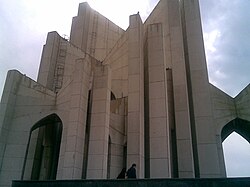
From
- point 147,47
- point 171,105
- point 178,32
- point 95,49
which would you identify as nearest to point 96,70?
point 147,47

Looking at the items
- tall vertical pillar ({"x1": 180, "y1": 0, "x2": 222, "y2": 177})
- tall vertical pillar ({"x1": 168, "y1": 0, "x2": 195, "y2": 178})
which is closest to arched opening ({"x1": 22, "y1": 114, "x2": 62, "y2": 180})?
tall vertical pillar ({"x1": 168, "y1": 0, "x2": 195, "y2": 178})

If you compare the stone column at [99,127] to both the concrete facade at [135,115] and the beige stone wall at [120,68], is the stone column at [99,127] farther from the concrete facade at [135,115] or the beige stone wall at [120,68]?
the beige stone wall at [120,68]

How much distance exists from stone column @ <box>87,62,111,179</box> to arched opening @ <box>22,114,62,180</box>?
422cm

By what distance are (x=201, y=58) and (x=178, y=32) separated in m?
2.74

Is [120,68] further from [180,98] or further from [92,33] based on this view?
[92,33]

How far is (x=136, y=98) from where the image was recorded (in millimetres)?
16734

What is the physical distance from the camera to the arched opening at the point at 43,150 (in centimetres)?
1898

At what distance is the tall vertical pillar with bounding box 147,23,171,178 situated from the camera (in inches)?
589

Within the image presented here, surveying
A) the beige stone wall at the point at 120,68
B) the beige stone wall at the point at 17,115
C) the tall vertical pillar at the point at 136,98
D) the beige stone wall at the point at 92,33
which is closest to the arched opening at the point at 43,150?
the beige stone wall at the point at 17,115

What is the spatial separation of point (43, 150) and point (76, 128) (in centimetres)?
749

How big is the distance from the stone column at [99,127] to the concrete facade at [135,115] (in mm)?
56

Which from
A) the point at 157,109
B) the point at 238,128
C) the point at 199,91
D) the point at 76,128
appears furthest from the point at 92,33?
the point at 238,128

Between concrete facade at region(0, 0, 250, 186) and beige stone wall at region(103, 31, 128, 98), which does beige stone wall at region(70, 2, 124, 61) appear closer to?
beige stone wall at region(103, 31, 128, 98)

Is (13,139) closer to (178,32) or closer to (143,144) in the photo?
(143,144)
